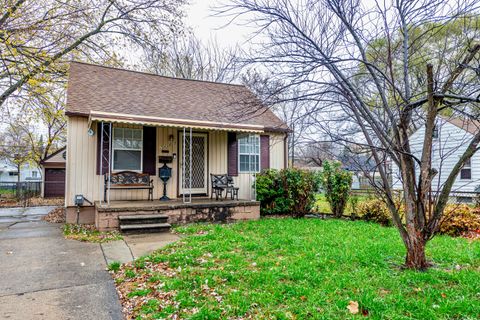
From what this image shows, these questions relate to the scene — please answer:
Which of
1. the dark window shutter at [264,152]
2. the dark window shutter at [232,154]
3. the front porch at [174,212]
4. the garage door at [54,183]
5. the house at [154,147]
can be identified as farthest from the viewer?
the garage door at [54,183]

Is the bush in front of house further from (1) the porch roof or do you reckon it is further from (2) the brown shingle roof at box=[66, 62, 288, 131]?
(2) the brown shingle roof at box=[66, 62, 288, 131]

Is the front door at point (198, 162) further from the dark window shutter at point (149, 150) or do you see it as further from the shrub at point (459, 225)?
the shrub at point (459, 225)

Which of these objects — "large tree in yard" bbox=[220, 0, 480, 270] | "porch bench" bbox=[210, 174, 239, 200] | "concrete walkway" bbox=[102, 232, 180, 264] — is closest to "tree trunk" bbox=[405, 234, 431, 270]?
"large tree in yard" bbox=[220, 0, 480, 270]

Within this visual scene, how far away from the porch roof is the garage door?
11983mm

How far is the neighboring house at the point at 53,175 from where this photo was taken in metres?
16.8

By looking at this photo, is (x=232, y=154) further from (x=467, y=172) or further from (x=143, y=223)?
(x=467, y=172)

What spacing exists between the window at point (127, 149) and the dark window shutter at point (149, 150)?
131 millimetres

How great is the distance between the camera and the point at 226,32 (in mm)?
4340

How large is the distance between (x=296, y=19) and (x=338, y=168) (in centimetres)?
602

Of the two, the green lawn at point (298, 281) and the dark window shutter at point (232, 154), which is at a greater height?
the dark window shutter at point (232, 154)

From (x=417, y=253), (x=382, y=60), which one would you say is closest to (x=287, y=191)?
(x=417, y=253)

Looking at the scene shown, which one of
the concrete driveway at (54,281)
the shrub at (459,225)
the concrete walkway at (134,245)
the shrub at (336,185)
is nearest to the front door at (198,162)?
the concrete walkway at (134,245)

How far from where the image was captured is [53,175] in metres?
17.1

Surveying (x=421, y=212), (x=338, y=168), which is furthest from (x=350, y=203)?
(x=421, y=212)
